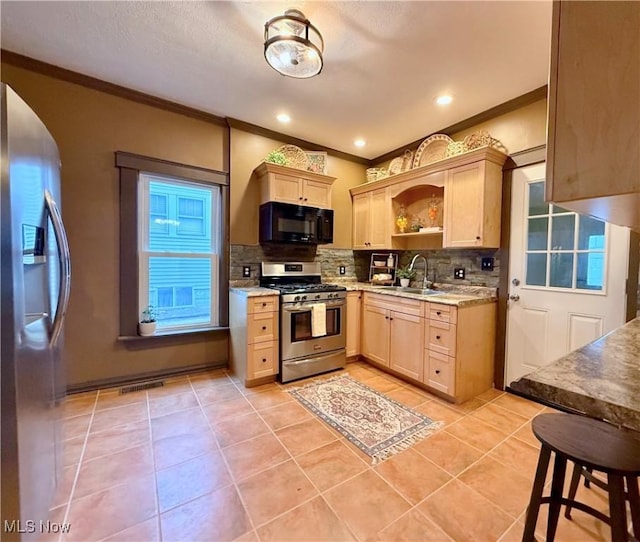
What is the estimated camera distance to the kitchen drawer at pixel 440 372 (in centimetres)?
257

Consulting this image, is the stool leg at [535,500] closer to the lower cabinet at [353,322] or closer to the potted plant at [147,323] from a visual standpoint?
the lower cabinet at [353,322]

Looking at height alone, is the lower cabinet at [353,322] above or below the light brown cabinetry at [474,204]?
below

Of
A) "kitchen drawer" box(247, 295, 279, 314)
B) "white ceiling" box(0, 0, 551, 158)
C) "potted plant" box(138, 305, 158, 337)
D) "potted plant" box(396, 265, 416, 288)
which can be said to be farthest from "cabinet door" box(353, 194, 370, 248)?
"potted plant" box(138, 305, 158, 337)

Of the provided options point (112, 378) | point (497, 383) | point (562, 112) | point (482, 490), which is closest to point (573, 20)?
point (562, 112)

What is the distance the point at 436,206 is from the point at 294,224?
1708 mm

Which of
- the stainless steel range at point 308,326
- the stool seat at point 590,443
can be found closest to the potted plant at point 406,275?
the stainless steel range at point 308,326

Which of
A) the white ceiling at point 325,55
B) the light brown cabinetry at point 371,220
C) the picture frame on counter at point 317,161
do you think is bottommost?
the light brown cabinetry at point 371,220

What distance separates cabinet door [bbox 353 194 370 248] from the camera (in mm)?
4012

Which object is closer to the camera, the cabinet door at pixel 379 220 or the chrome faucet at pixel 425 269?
the chrome faucet at pixel 425 269

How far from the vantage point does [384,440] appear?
2051 millimetres

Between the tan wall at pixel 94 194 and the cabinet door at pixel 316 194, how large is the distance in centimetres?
143

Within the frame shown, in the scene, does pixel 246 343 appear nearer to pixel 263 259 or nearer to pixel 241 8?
pixel 263 259

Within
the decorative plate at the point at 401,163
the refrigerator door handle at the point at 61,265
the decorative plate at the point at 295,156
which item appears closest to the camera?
the refrigerator door handle at the point at 61,265

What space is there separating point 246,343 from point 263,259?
3.52 ft
